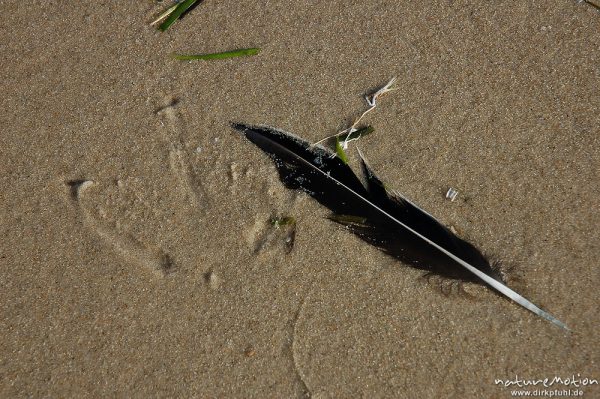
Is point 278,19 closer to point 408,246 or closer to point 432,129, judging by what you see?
point 432,129

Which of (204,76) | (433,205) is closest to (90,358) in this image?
(204,76)

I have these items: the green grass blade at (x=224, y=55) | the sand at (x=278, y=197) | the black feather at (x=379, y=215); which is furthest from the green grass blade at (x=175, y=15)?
the black feather at (x=379, y=215)

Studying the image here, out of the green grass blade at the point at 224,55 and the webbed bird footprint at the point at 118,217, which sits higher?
the green grass blade at the point at 224,55

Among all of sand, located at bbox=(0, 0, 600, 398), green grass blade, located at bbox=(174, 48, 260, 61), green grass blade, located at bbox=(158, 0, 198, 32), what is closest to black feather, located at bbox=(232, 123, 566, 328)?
sand, located at bbox=(0, 0, 600, 398)

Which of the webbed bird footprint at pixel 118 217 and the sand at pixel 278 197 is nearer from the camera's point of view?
the sand at pixel 278 197

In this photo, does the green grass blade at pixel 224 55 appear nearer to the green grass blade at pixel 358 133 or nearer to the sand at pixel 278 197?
the sand at pixel 278 197

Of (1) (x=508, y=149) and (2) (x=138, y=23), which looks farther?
(2) (x=138, y=23)
